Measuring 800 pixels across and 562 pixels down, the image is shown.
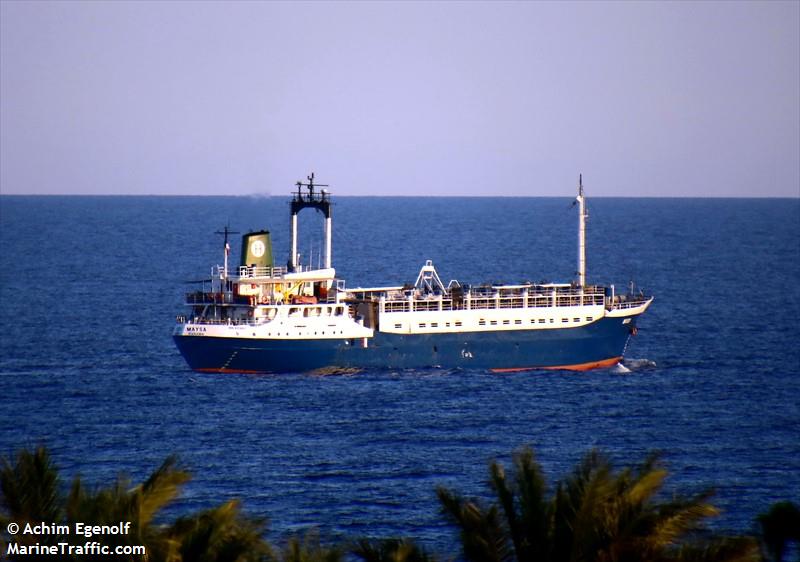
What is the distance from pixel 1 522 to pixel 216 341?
55.5 metres

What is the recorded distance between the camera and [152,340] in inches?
3760

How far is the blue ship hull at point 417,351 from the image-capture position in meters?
78.6

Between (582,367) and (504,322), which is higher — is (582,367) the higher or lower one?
the lower one

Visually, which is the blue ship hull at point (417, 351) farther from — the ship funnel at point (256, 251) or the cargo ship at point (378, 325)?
the ship funnel at point (256, 251)

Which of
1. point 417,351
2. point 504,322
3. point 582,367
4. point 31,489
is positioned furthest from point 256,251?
point 31,489

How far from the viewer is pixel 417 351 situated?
3152 inches

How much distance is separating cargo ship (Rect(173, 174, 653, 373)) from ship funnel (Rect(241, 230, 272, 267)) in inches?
2.2

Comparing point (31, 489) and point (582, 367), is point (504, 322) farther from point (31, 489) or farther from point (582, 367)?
point (31, 489)

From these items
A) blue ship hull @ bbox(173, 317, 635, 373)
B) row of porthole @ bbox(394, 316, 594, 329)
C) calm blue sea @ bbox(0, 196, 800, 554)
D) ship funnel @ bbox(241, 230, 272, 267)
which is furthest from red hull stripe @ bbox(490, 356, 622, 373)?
ship funnel @ bbox(241, 230, 272, 267)

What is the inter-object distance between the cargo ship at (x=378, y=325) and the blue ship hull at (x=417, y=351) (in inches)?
2.1

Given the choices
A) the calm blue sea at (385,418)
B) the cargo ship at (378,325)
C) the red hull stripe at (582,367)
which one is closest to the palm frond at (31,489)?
the calm blue sea at (385,418)

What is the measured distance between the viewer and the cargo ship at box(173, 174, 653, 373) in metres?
78.4

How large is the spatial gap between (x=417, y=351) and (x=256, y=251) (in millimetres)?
11006

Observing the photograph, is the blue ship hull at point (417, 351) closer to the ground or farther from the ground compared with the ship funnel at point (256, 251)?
closer to the ground
